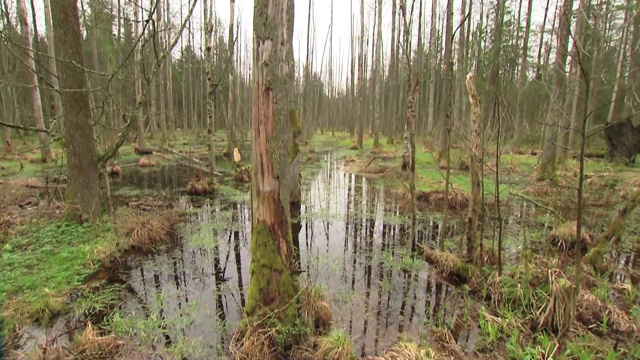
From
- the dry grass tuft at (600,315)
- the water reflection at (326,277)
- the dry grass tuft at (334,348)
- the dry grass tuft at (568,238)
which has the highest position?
the dry grass tuft at (568,238)

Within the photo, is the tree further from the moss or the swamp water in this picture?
the moss

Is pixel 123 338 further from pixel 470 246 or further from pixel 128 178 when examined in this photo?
pixel 128 178

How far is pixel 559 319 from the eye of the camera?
11.1 ft

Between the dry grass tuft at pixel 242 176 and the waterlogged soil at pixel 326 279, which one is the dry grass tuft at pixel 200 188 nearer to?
the waterlogged soil at pixel 326 279

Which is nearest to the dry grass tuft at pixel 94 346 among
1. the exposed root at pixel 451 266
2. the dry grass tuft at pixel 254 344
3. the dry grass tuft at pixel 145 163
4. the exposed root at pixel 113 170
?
the dry grass tuft at pixel 254 344

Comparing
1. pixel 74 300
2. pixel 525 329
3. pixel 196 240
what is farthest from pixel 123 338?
pixel 525 329

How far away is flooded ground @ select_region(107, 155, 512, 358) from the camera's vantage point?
11.9ft

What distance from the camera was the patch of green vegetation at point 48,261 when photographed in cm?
369

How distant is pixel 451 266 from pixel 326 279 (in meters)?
1.92

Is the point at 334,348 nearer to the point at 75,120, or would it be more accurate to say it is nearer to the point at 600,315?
the point at 600,315

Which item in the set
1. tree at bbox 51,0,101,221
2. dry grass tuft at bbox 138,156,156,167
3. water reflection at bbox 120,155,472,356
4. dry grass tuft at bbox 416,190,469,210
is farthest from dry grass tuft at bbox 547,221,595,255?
dry grass tuft at bbox 138,156,156,167

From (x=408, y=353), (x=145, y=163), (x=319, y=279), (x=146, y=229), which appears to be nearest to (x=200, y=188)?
(x=146, y=229)

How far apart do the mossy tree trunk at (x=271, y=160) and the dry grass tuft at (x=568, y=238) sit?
484 centimetres

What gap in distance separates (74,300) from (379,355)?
3742 mm
